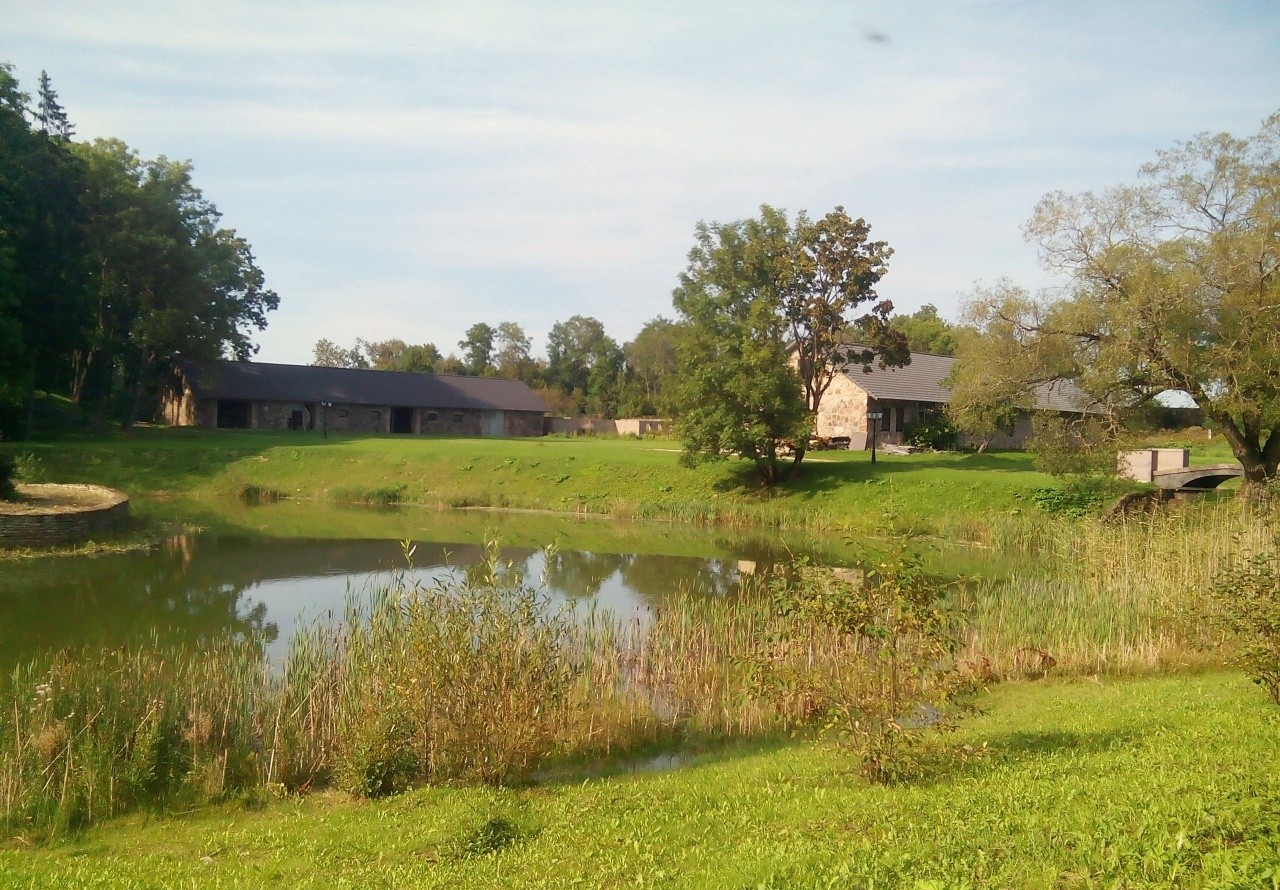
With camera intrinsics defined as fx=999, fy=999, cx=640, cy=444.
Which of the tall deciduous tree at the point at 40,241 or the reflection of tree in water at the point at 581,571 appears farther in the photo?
the tall deciduous tree at the point at 40,241

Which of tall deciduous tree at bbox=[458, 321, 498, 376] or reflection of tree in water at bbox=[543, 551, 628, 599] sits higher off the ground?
tall deciduous tree at bbox=[458, 321, 498, 376]

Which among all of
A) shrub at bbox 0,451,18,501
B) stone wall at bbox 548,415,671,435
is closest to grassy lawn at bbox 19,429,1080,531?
shrub at bbox 0,451,18,501

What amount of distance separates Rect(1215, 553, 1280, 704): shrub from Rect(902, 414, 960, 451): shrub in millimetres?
35586

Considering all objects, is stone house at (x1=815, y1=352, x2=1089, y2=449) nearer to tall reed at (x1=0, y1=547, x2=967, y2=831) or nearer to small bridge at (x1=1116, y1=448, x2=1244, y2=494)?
small bridge at (x1=1116, y1=448, x2=1244, y2=494)

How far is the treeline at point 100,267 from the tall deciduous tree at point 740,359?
945 inches

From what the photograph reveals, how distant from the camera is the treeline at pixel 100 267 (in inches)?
1532

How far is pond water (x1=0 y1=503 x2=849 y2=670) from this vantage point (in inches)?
568

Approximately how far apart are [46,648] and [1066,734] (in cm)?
1176

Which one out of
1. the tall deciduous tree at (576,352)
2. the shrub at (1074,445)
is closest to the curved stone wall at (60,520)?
the shrub at (1074,445)

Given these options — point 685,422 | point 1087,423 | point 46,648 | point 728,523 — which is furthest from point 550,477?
point 46,648

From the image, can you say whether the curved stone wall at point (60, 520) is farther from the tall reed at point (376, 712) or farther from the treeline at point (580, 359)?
the treeline at point (580, 359)

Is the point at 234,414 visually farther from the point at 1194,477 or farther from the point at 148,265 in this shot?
the point at 1194,477

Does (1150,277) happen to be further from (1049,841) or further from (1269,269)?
(1049,841)

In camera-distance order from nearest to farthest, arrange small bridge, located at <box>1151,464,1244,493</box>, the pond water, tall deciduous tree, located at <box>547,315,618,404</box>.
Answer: the pond water, small bridge, located at <box>1151,464,1244,493</box>, tall deciduous tree, located at <box>547,315,618,404</box>
